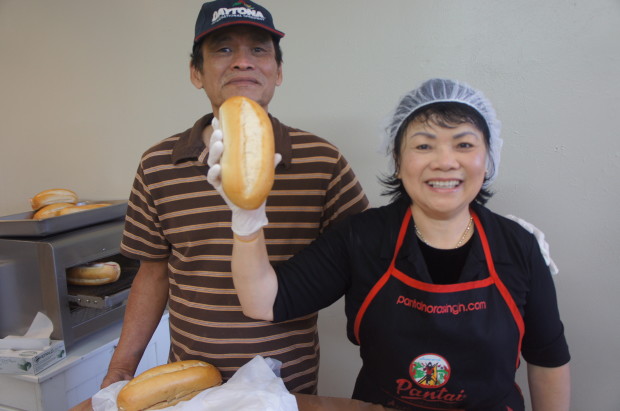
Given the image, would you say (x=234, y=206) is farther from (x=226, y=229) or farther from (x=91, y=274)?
(x=91, y=274)

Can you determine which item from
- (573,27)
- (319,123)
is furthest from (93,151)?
(573,27)

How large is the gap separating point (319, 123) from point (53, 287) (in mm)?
1143

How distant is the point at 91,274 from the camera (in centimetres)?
152

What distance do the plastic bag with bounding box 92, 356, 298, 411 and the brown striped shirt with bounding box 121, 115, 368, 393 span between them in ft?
0.55

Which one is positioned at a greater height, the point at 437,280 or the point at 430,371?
the point at 437,280

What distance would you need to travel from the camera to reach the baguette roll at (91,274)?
4.97 feet

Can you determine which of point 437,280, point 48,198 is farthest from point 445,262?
point 48,198

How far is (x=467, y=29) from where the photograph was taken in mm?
1293

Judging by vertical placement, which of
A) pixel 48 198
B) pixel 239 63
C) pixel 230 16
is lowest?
pixel 48 198

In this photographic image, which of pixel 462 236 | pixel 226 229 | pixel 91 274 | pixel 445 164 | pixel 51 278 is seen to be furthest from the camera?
pixel 91 274

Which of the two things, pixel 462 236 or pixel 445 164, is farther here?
pixel 462 236

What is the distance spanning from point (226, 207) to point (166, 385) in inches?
17.6

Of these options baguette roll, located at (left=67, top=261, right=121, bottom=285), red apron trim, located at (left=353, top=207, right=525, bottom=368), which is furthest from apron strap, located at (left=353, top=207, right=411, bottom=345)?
baguette roll, located at (left=67, top=261, right=121, bottom=285)

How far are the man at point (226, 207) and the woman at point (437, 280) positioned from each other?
0.47 feet
